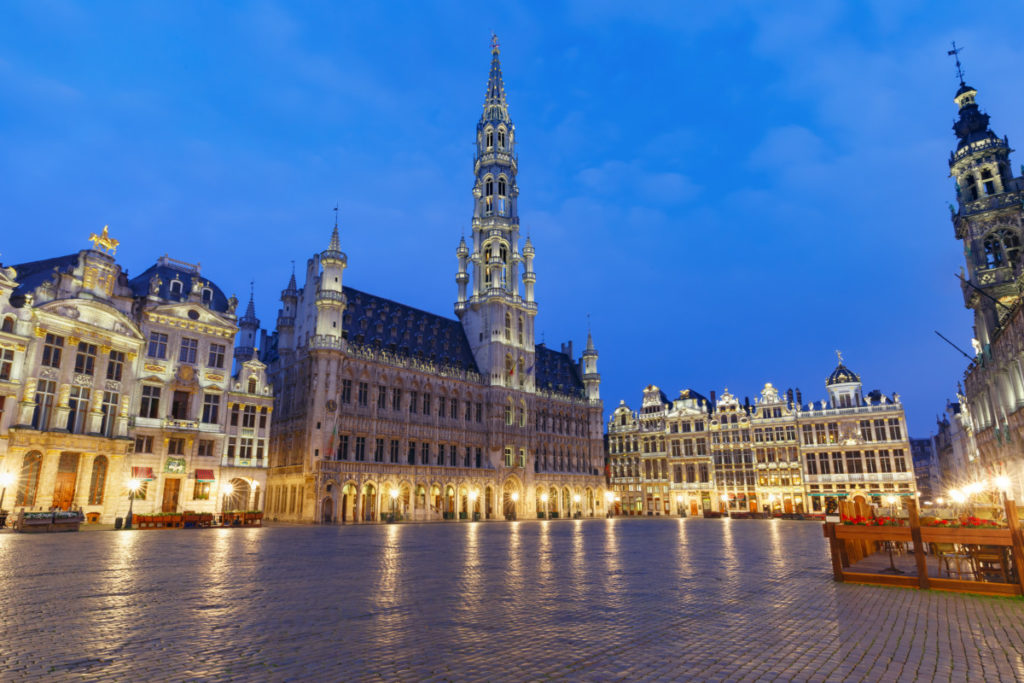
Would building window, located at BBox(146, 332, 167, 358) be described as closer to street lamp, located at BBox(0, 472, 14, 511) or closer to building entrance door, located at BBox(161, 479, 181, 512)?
building entrance door, located at BBox(161, 479, 181, 512)

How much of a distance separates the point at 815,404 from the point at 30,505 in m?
77.2

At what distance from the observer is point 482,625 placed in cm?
821

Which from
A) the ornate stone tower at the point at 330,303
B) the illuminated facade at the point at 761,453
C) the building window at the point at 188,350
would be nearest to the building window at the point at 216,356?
the building window at the point at 188,350

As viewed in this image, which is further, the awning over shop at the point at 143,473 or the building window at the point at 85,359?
the awning over shop at the point at 143,473

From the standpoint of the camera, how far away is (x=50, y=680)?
556cm

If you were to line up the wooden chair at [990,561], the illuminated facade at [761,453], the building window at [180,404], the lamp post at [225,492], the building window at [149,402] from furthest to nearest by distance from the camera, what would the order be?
the illuminated facade at [761,453]
the lamp post at [225,492]
the building window at [180,404]
the building window at [149,402]
the wooden chair at [990,561]

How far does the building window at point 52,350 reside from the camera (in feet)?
113

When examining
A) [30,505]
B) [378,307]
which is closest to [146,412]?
[30,505]

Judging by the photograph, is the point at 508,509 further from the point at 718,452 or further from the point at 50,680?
the point at 50,680

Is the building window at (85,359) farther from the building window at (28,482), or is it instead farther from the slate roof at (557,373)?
the slate roof at (557,373)

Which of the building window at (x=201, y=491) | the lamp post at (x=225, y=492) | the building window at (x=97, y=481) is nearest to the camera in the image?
the building window at (x=97, y=481)

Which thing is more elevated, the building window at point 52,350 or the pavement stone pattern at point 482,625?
the building window at point 52,350

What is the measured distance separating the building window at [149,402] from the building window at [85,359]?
3.75 metres

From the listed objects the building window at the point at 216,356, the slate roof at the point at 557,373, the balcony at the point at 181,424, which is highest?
the slate roof at the point at 557,373
